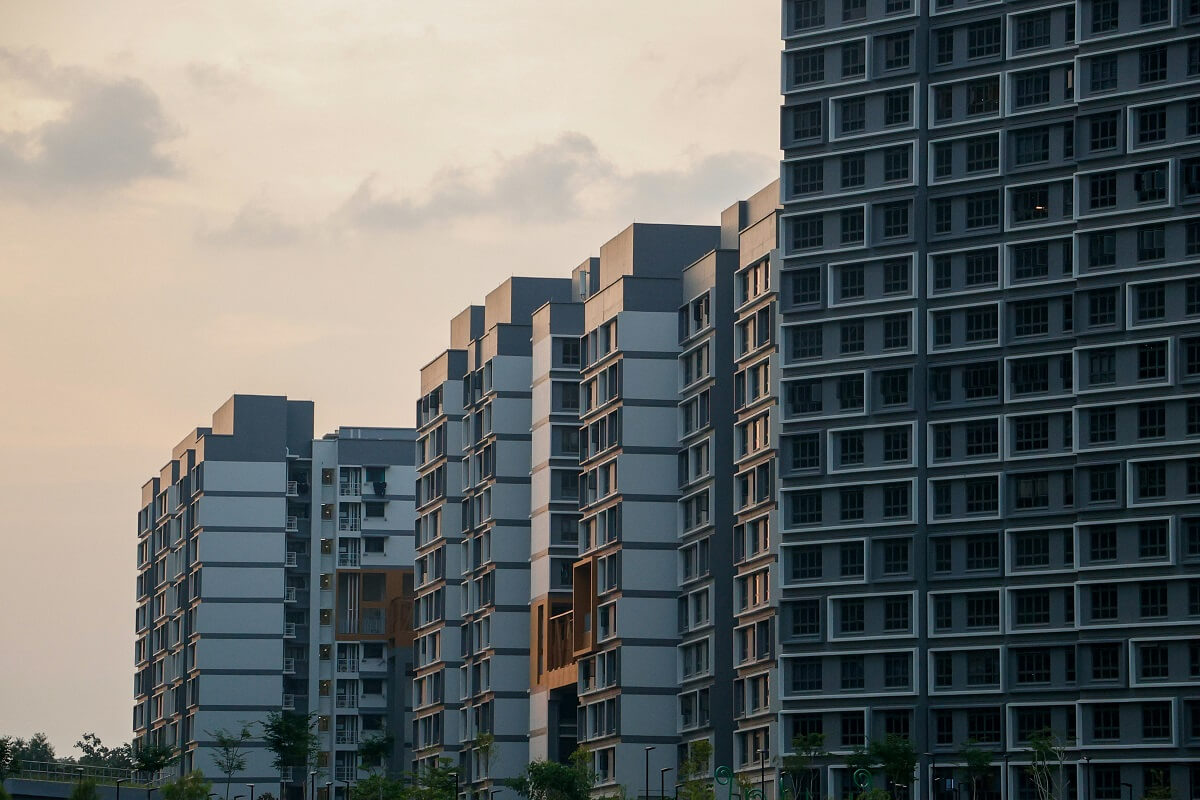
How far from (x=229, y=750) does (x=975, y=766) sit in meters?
86.3

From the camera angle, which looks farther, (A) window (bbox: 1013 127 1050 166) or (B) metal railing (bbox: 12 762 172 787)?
(B) metal railing (bbox: 12 762 172 787)

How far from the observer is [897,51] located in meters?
125

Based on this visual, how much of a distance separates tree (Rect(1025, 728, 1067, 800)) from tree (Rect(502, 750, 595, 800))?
95.9ft

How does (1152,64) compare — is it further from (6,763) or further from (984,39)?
(6,763)

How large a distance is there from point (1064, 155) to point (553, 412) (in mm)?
42589

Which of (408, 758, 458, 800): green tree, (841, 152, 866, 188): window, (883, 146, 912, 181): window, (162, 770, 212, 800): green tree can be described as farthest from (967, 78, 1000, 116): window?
(162, 770, 212, 800): green tree

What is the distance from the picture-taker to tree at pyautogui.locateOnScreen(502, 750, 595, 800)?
13388cm

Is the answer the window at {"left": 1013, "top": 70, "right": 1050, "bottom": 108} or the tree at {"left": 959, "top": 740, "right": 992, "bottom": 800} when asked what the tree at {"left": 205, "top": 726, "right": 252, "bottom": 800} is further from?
the window at {"left": 1013, "top": 70, "right": 1050, "bottom": 108}

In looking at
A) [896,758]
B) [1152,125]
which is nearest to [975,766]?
[896,758]

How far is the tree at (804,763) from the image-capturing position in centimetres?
11988

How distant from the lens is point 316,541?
7771 inches

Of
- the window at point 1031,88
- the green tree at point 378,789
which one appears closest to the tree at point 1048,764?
the window at point 1031,88

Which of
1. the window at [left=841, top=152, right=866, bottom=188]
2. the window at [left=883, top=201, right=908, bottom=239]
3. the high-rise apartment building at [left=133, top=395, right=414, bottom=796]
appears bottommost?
the high-rise apartment building at [left=133, top=395, right=414, bottom=796]

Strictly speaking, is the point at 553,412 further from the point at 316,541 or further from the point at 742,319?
the point at 316,541
